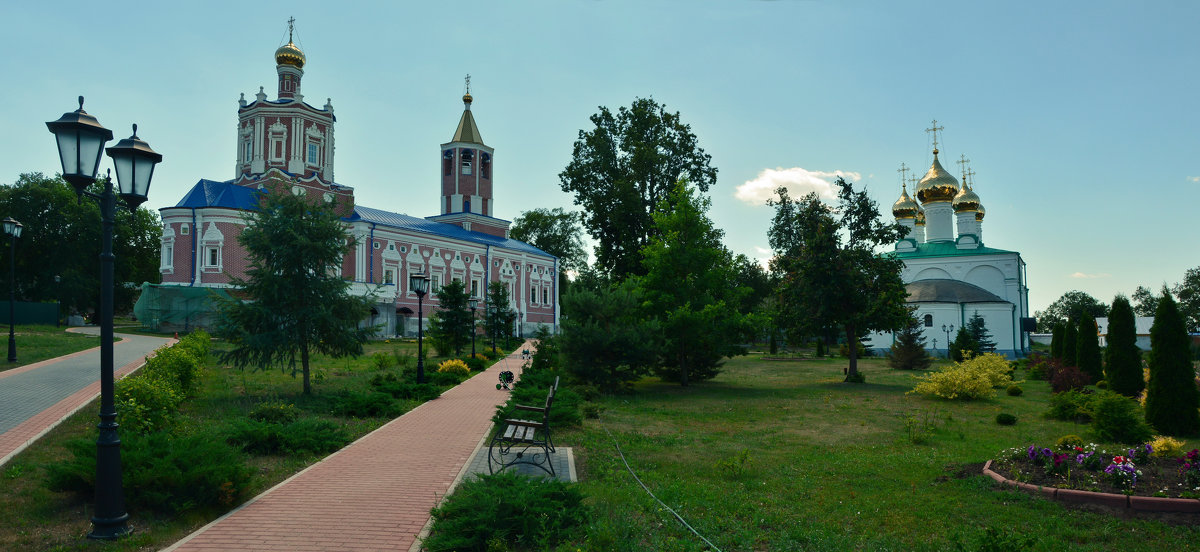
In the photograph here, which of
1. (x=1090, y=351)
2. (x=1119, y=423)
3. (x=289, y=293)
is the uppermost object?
(x=289, y=293)

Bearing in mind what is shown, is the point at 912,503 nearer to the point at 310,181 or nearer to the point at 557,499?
the point at 557,499

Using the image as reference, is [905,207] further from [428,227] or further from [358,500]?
[358,500]

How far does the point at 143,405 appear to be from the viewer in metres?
8.80

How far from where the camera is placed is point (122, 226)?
45719mm

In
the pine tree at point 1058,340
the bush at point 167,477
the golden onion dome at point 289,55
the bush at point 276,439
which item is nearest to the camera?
the bush at point 167,477

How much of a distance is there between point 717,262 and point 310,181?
1253 inches

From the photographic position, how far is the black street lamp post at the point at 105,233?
215 inches

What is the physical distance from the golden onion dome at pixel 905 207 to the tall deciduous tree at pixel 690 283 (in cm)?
4010

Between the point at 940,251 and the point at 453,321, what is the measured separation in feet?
126

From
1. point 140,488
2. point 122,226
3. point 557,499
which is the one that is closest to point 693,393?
point 557,499

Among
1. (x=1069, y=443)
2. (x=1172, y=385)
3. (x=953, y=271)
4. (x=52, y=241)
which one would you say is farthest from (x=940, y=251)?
(x=52, y=241)

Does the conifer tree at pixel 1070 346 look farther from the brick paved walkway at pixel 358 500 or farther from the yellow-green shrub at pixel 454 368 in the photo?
the brick paved walkway at pixel 358 500

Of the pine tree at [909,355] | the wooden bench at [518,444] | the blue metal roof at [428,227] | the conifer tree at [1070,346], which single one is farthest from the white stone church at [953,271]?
the wooden bench at [518,444]

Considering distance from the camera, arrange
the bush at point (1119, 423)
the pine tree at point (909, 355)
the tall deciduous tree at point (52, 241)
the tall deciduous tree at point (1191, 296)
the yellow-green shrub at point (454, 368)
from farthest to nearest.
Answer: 1. the tall deciduous tree at point (1191, 296)
2. the tall deciduous tree at point (52, 241)
3. the pine tree at point (909, 355)
4. the yellow-green shrub at point (454, 368)
5. the bush at point (1119, 423)
